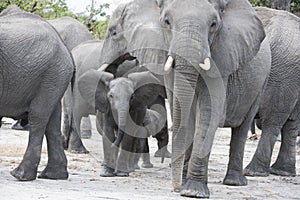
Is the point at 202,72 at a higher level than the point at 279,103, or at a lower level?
higher

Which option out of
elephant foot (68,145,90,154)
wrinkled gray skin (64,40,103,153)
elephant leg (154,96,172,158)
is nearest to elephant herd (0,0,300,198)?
wrinkled gray skin (64,40,103,153)

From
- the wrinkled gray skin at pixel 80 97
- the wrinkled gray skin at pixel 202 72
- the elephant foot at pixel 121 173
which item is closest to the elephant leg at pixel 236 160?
the wrinkled gray skin at pixel 202 72

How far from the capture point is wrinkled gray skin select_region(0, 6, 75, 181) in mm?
7355

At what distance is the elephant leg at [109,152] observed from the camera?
8.45 meters

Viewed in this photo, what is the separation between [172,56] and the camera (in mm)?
6566

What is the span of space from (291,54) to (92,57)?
7.69 ft

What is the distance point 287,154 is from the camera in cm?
948

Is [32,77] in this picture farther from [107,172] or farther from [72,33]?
[72,33]

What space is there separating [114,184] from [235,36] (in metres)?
1.67

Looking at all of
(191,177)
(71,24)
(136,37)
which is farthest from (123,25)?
(71,24)

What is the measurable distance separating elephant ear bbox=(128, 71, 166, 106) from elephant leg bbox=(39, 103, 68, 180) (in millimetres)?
1229

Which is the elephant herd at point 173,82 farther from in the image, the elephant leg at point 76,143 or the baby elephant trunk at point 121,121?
the elephant leg at point 76,143

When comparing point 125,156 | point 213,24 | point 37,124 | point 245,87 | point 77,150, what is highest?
point 213,24

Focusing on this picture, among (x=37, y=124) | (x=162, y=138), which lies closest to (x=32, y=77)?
(x=37, y=124)
